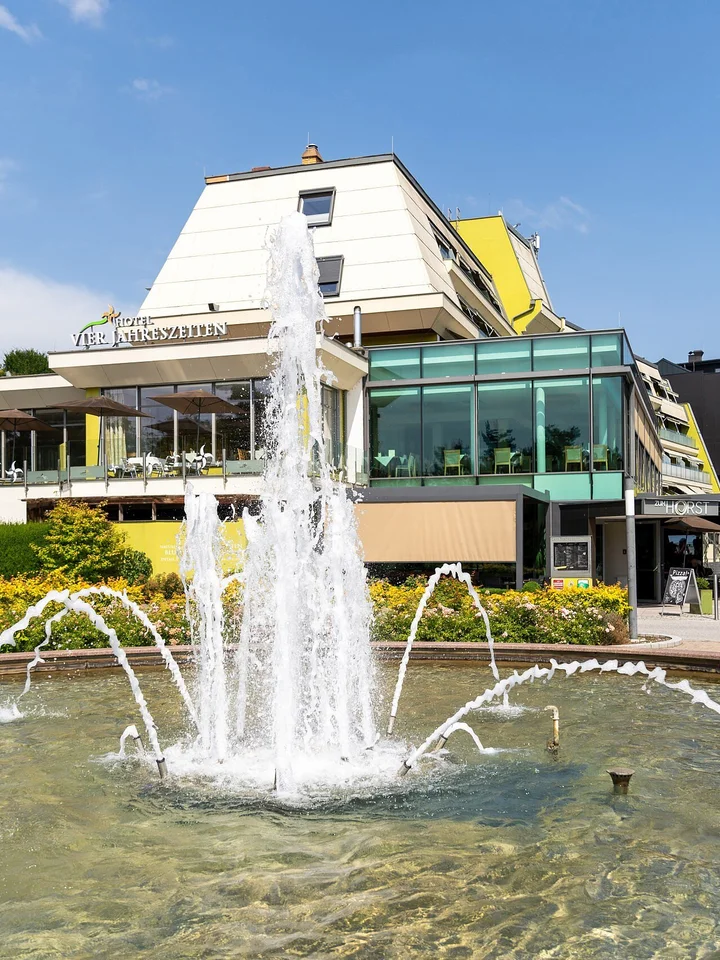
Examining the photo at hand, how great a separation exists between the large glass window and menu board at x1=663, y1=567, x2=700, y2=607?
13.5ft

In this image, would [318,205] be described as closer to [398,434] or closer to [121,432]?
[398,434]

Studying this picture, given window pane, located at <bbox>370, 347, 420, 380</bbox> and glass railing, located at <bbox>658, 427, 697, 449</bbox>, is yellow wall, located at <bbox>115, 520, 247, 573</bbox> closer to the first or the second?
window pane, located at <bbox>370, 347, 420, 380</bbox>

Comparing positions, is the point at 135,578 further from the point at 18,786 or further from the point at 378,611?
the point at 18,786

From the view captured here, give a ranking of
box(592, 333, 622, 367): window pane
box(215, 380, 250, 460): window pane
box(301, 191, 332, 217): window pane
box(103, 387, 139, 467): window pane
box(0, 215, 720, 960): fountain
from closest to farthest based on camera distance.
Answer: box(0, 215, 720, 960): fountain → box(592, 333, 622, 367): window pane → box(215, 380, 250, 460): window pane → box(103, 387, 139, 467): window pane → box(301, 191, 332, 217): window pane

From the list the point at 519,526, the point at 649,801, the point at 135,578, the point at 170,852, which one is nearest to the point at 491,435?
the point at 519,526

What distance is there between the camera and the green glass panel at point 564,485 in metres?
27.3

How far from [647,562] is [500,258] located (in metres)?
28.3

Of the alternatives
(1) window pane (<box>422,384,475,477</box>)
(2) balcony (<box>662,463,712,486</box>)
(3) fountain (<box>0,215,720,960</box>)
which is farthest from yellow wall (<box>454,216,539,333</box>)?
(3) fountain (<box>0,215,720,960</box>)

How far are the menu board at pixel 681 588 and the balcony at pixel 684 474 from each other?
93.3 ft

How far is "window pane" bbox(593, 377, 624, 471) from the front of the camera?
89.4ft

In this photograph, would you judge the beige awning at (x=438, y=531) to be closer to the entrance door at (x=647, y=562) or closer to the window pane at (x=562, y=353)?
the window pane at (x=562, y=353)

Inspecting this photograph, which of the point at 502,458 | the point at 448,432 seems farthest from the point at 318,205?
the point at 502,458

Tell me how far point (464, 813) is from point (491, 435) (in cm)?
2128

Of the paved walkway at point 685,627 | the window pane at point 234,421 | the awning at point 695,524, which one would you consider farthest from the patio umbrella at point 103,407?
the awning at point 695,524
